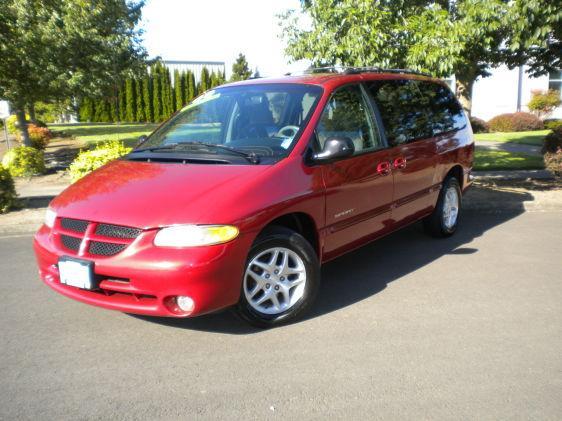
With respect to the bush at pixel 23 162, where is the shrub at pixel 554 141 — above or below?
above

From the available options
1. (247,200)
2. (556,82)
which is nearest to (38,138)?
(247,200)

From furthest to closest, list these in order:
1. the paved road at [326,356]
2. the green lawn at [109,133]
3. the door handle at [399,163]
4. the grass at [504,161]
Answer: the green lawn at [109,133] → the grass at [504,161] → the door handle at [399,163] → the paved road at [326,356]

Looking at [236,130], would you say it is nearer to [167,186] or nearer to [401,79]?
[167,186]

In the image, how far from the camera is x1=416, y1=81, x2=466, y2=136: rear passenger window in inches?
229

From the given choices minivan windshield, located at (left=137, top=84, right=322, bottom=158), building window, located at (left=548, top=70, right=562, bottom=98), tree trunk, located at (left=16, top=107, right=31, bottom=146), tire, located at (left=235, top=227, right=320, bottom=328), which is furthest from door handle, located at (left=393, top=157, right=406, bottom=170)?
building window, located at (left=548, top=70, right=562, bottom=98)

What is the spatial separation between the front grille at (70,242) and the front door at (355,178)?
1.81m

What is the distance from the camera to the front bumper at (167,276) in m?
3.27

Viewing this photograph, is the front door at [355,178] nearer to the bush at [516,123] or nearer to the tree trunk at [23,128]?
the tree trunk at [23,128]

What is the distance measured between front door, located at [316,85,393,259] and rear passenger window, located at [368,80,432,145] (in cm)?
21

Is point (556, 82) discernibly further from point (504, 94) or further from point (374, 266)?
point (374, 266)

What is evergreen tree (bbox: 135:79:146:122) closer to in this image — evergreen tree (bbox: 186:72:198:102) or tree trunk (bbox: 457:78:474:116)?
evergreen tree (bbox: 186:72:198:102)

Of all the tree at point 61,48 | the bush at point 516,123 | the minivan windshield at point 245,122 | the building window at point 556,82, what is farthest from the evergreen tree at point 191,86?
the minivan windshield at point 245,122

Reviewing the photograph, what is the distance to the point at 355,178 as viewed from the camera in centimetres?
438

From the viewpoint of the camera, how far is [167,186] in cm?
368
